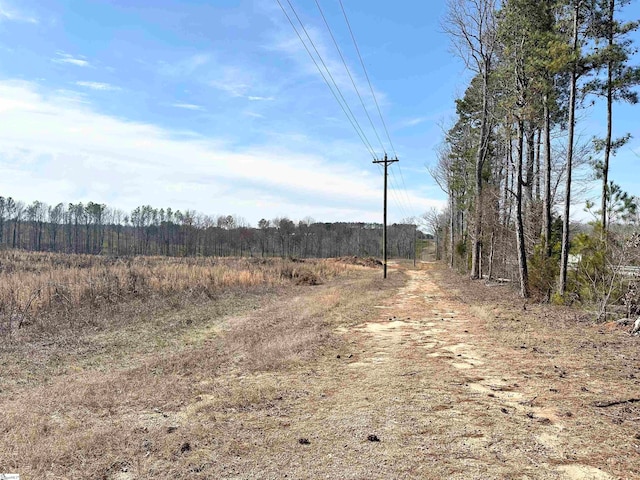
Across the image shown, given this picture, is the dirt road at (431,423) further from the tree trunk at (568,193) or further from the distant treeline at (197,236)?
the distant treeline at (197,236)

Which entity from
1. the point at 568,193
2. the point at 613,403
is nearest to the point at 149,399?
the point at 613,403

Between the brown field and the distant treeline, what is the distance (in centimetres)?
8075

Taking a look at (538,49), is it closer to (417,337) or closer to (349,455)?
(417,337)

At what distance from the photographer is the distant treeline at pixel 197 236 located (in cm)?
9306

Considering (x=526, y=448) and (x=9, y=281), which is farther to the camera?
(x=9, y=281)

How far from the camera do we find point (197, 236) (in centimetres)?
9644

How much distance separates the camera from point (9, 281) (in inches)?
492

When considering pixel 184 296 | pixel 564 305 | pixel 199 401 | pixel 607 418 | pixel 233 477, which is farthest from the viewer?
pixel 184 296

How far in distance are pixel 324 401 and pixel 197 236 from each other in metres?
96.6

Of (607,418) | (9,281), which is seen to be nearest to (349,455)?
(607,418)

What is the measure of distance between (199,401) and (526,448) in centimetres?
332

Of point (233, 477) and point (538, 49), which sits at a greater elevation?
point (538, 49)

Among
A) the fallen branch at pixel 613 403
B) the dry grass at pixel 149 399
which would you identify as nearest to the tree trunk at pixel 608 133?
the fallen branch at pixel 613 403

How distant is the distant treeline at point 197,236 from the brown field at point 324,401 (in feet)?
265
